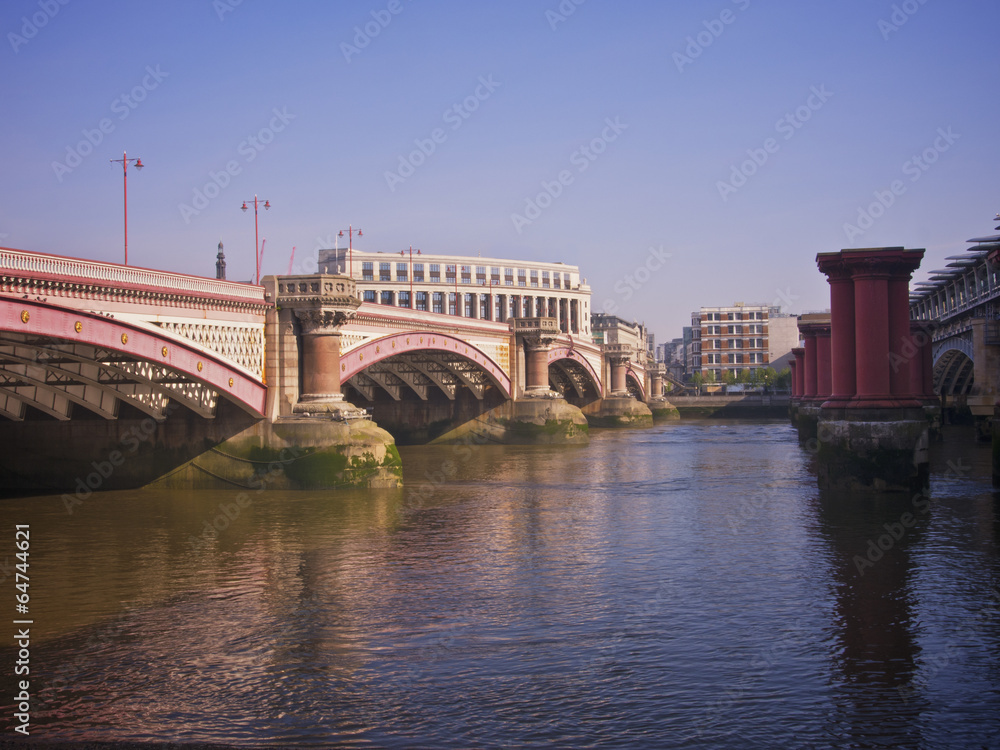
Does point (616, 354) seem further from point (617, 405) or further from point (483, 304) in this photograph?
point (483, 304)

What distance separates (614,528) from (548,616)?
779 centimetres

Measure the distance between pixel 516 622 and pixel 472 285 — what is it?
344ft

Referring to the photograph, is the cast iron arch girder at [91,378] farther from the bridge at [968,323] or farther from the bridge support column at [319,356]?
the bridge at [968,323]

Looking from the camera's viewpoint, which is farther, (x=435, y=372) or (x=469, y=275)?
(x=469, y=275)

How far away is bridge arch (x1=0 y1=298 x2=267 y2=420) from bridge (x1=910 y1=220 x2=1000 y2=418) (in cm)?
2000

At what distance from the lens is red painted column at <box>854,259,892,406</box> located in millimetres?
24219

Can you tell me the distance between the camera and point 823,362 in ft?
152

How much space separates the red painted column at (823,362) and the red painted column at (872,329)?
2106cm

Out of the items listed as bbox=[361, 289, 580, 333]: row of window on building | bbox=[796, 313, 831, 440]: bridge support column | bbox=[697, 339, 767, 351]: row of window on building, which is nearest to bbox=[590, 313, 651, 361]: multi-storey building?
bbox=[697, 339, 767, 351]: row of window on building

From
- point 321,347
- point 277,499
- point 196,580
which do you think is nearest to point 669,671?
point 196,580

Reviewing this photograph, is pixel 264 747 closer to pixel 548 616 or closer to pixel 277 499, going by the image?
pixel 548 616

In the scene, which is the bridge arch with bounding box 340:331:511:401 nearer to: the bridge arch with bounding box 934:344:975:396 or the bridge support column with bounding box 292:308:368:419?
the bridge support column with bounding box 292:308:368:419

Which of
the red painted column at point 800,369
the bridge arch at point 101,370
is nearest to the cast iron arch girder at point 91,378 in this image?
the bridge arch at point 101,370

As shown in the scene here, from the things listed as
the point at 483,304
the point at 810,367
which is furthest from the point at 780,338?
the point at 810,367
